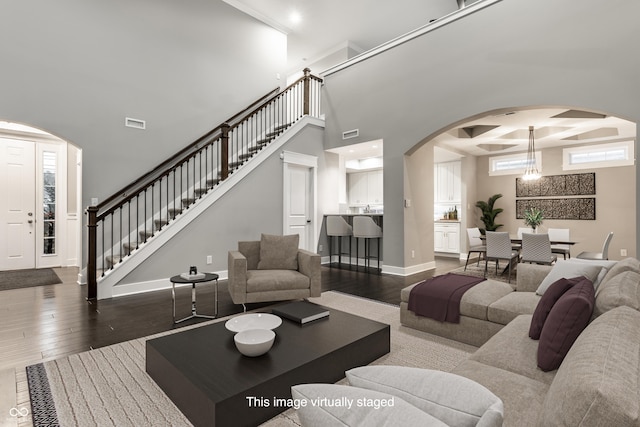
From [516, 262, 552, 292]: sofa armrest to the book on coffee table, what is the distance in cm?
191

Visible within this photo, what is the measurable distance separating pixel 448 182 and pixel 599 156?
324 centimetres

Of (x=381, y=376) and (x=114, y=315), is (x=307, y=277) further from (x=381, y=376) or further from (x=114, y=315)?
(x=381, y=376)

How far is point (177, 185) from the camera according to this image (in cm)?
611

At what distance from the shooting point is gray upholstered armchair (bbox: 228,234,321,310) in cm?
363

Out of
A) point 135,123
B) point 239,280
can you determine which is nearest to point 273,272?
point 239,280

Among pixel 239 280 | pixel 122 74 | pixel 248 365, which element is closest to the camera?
pixel 248 365

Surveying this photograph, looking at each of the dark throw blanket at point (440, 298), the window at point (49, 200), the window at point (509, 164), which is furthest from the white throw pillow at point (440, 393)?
the window at point (509, 164)

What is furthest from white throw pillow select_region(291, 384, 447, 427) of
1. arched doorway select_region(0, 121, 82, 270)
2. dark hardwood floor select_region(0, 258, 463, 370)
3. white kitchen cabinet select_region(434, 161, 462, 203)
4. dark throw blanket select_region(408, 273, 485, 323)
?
white kitchen cabinet select_region(434, 161, 462, 203)

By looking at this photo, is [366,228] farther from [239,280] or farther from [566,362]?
[566,362]

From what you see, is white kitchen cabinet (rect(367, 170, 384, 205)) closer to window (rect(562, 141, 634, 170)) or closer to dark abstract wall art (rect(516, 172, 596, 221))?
dark abstract wall art (rect(516, 172, 596, 221))

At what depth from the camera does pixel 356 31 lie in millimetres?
8094

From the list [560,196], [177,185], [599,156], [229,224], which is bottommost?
[229,224]

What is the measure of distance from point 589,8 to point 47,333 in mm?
6999

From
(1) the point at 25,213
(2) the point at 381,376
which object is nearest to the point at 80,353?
(2) the point at 381,376
